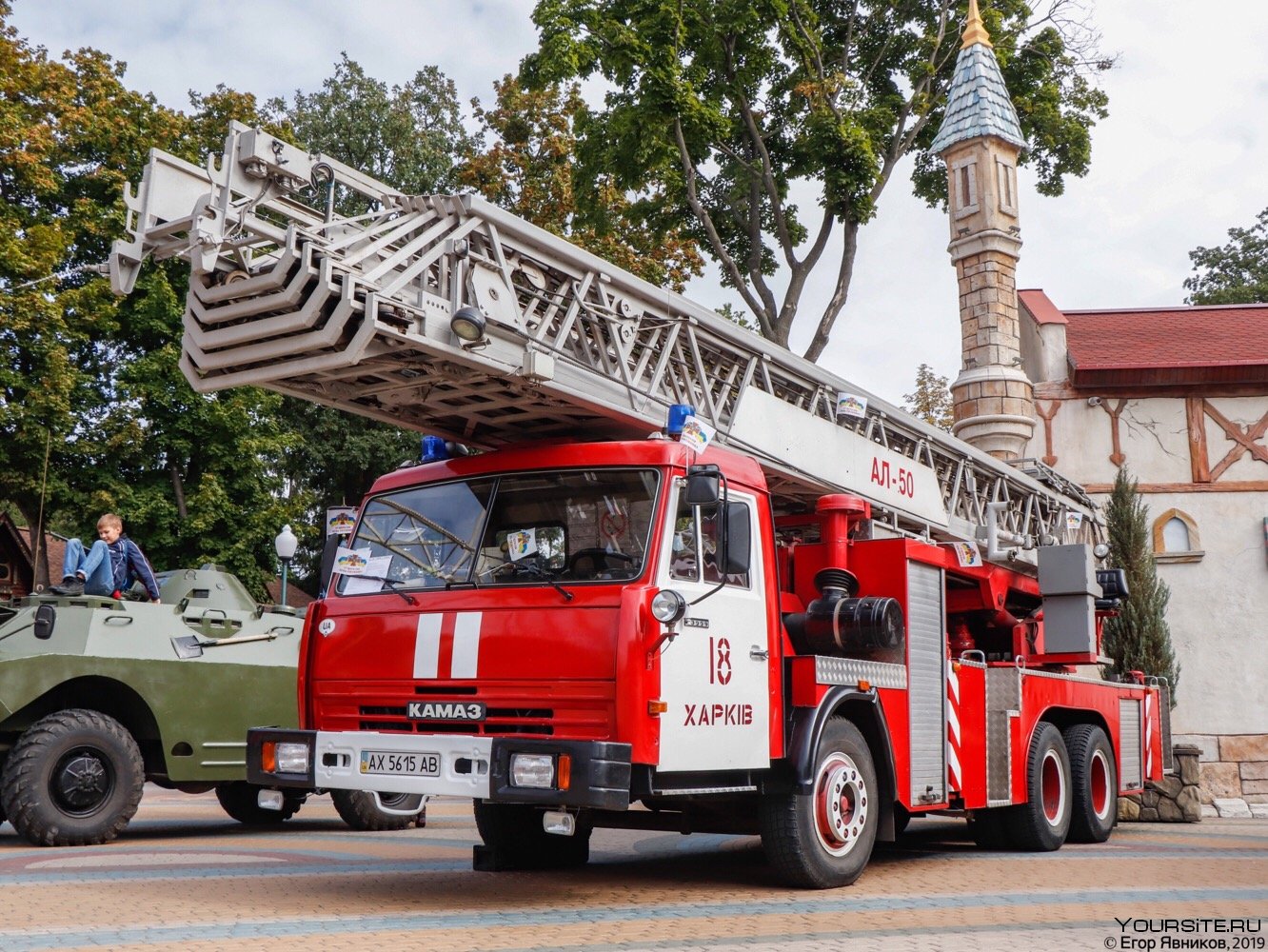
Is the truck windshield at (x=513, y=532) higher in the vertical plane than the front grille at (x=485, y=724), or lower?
higher

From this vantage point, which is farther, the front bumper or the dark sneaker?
the dark sneaker

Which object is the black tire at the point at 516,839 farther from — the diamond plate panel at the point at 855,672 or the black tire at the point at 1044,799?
the black tire at the point at 1044,799

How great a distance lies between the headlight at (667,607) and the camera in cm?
645

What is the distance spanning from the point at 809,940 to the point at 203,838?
6.62m

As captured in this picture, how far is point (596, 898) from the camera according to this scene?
24.0ft

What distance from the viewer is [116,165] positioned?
2795cm

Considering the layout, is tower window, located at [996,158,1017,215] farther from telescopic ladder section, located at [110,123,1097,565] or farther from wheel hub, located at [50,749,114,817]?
wheel hub, located at [50,749,114,817]

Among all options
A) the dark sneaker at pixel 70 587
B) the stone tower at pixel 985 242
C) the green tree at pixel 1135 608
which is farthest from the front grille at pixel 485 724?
the stone tower at pixel 985 242

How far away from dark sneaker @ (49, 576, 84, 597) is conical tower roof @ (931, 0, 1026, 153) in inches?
542

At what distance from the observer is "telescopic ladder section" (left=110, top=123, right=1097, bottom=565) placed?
21.1ft

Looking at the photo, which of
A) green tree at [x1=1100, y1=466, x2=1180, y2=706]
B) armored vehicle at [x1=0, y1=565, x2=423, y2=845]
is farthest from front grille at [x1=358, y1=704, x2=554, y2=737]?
green tree at [x1=1100, y1=466, x2=1180, y2=706]

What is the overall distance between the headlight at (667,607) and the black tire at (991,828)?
16.5ft

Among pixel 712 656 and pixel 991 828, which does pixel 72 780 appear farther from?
pixel 991 828

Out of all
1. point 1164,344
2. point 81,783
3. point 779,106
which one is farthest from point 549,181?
point 81,783
